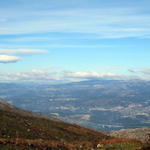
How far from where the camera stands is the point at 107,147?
34.7m

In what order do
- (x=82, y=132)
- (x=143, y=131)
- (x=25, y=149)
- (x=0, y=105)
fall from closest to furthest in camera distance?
(x=25, y=149)
(x=82, y=132)
(x=0, y=105)
(x=143, y=131)

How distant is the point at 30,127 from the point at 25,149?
20391mm

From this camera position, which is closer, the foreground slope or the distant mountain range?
the distant mountain range

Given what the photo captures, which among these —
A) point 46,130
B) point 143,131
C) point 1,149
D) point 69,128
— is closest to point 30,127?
point 46,130

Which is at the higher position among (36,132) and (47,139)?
(36,132)

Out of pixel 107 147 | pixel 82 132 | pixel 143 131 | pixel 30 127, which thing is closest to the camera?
pixel 107 147

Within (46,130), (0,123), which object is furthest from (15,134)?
(46,130)

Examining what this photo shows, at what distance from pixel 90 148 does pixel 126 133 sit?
4159cm

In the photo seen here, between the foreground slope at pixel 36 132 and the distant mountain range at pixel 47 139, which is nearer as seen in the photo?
the distant mountain range at pixel 47 139

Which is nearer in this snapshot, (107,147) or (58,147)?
(58,147)

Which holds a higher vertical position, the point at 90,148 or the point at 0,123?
Result: the point at 0,123

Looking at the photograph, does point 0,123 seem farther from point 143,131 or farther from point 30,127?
point 143,131

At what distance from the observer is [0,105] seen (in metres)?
62.7

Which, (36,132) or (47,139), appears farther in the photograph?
(36,132)
